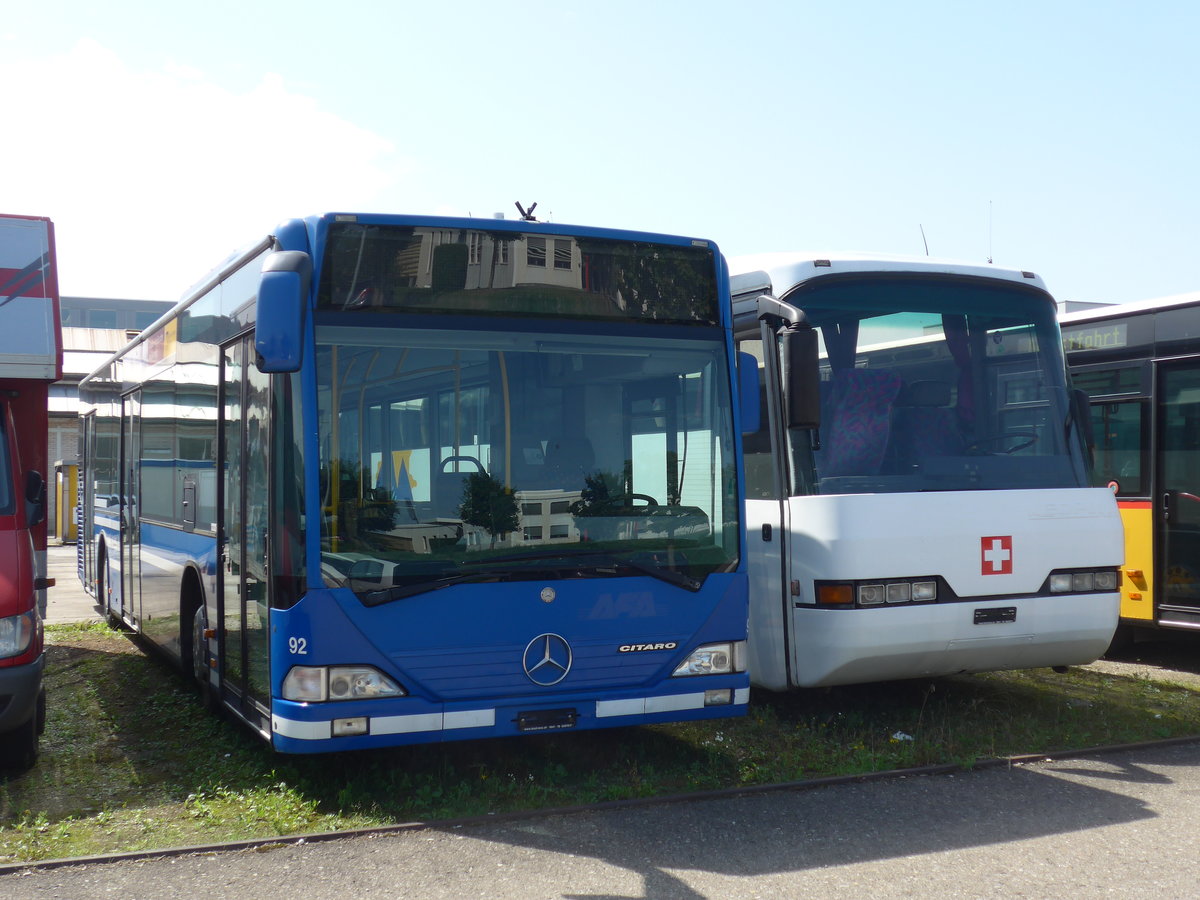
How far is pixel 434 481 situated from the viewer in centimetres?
585

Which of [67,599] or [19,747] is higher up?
[19,747]

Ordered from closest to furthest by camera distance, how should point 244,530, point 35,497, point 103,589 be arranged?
point 244,530, point 35,497, point 103,589

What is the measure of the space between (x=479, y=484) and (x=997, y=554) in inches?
130

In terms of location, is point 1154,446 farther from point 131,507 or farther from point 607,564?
point 131,507

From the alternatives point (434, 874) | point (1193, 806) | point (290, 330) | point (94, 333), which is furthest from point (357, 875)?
point (94, 333)

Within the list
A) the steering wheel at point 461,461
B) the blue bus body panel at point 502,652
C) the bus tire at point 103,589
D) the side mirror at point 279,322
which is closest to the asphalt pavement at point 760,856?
the blue bus body panel at point 502,652

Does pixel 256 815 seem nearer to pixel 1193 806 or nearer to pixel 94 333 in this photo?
pixel 1193 806

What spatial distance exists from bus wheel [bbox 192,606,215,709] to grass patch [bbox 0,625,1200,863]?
199 mm

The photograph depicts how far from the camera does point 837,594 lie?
7078 mm

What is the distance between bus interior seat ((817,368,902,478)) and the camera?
7.29 m

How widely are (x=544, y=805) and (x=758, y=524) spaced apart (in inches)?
92.1

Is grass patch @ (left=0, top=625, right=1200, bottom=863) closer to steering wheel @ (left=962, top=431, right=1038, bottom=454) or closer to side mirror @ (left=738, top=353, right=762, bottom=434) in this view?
steering wheel @ (left=962, top=431, right=1038, bottom=454)

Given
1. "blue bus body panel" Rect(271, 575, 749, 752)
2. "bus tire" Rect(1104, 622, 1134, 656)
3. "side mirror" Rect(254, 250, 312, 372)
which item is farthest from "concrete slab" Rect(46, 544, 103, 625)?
"bus tire" Rect(1104, 622, 1134, 656)

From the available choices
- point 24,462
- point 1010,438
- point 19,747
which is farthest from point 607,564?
point 24,462
